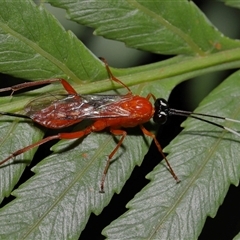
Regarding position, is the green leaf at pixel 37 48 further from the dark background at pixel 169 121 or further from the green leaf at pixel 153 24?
the dark background at pixel 169 121

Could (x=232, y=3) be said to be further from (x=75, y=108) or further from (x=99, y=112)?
(x=75, y=108)

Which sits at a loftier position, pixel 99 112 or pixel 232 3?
pixel 232 3

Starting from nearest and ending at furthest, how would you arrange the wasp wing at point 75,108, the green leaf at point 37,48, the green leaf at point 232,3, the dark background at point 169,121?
1. the green leaf at point 37,48
2. the wasp wing at point 75,108
3. the green leaf at point 232,3
4. the dark background at point 169,121

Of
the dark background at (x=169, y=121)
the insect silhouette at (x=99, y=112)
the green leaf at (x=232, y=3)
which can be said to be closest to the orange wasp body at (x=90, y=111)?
the insect silhouette at (x=99, y=112)

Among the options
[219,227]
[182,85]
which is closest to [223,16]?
[182,85]

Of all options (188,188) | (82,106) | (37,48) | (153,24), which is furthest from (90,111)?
(188,188)

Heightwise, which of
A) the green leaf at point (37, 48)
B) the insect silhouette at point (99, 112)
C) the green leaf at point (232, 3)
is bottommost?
the insect silhouette at point (99, 112)
